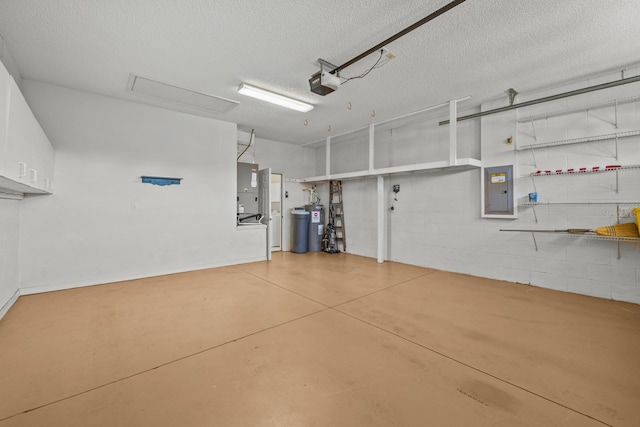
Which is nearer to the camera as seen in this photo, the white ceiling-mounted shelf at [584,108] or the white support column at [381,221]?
the white ceiling-mounted shelf at [584,108]

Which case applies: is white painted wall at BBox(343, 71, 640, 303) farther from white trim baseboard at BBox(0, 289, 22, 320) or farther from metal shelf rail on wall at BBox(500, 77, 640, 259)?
white trim baseboard at BBox(0, 289, 22, 320)

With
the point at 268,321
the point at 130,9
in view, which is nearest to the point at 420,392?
the point at 268,321

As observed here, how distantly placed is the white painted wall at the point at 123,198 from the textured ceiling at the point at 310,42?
1.69 ft

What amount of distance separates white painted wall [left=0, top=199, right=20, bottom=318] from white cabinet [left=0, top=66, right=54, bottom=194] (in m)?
0.50

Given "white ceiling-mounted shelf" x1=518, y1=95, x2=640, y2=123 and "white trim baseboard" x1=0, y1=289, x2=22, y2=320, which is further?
"white ceiling-mounted shelf" x1=518, y1=95, x2=640, y2=123

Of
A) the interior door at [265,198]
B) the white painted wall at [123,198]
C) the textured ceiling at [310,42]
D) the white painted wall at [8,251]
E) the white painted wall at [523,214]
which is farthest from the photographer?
the interior door at [265,198]

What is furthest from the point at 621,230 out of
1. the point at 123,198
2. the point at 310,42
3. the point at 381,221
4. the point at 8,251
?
the point at 8,251

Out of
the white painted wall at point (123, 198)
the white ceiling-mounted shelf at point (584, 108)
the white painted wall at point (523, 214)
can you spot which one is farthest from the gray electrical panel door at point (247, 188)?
the white ceiling-mounted shelf at point (584, 108)

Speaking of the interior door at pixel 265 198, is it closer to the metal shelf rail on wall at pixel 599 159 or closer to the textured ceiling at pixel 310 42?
the textured ceiling at pixel 310 42

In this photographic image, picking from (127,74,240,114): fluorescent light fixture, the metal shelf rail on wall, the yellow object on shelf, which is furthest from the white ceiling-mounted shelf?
(127,74,240,114): fluorescent light fixture

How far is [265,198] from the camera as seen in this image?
6.14m

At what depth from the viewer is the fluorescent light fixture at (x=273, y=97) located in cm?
384

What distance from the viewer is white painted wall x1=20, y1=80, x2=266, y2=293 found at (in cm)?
373

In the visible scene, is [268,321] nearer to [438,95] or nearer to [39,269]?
[39,269]
